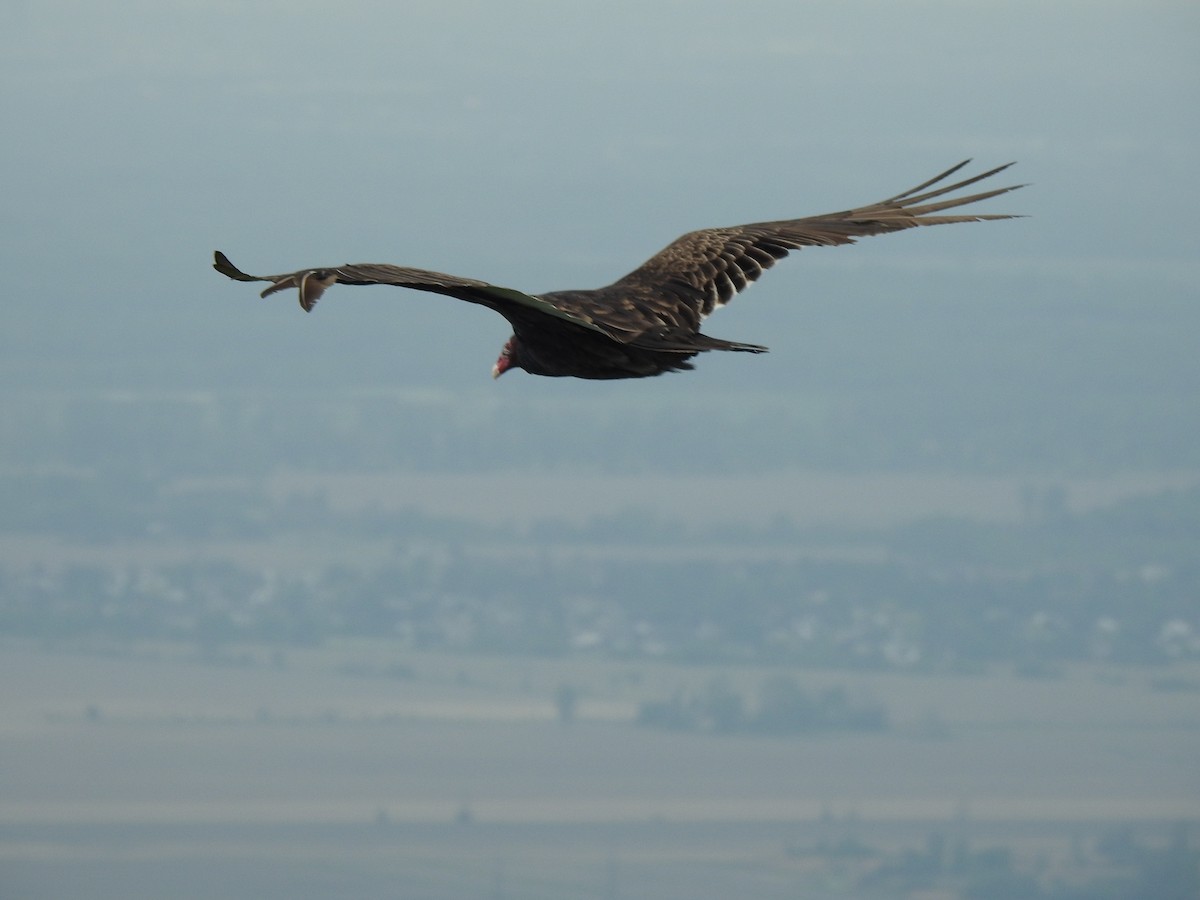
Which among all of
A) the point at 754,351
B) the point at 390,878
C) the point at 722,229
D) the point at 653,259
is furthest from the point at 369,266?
the point at 390,878

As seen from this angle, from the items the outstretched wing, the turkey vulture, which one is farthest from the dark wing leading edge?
the outstretched wing

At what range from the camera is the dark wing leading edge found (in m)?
17.5

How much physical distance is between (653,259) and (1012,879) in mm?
164358

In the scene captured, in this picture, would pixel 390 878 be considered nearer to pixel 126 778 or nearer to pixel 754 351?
pixel 126 778

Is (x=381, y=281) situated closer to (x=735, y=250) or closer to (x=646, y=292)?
(x=646, y=292)

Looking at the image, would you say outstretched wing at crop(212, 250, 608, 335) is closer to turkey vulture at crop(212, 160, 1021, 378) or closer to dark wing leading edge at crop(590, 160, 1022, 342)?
turkey vulture at crop(212, 160, 1021, 378)

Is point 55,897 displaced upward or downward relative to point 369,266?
downward

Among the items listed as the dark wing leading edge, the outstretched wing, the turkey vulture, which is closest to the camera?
the outstretched wing

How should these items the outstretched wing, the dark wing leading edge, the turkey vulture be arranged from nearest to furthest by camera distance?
1. the outstretched wing
2. the turkey vulture
3. the dark wing leading edge

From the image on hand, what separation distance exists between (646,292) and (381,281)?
5041 millimetres

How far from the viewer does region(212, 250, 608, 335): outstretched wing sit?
12.3 metres

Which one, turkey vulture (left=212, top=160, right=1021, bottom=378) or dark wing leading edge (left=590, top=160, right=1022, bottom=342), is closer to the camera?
turkey vulture (left=212, top=160, right=1021, bottom=378)

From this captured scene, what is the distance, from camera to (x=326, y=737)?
194 metres

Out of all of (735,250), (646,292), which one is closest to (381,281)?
(646,292)
